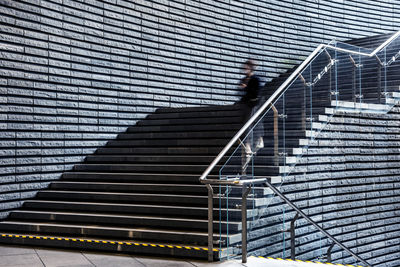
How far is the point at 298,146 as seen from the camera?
24.8 ft

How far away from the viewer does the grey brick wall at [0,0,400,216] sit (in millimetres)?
8008

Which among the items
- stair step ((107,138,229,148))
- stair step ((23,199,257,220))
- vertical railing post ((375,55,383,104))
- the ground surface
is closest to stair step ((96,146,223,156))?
stair step ((107,138,229,148))

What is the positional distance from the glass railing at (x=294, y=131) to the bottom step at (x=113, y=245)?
32cm

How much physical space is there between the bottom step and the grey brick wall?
1.11 m

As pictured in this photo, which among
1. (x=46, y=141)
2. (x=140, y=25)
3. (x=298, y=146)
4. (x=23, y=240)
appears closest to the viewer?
(x=23, y=240)

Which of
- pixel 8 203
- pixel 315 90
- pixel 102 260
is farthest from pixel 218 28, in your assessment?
pixel 102 260

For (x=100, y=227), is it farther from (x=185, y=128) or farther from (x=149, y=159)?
(x=185, y=128)

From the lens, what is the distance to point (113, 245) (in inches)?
248

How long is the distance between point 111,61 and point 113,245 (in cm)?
410

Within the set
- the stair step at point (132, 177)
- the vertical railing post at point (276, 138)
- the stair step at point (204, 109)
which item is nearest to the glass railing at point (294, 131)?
the vertical railing post at point (276, 138)

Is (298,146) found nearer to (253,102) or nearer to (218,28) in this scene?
(253,102)

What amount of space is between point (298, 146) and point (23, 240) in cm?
369

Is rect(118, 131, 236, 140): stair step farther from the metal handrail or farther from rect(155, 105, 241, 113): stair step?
→ the metal handrail

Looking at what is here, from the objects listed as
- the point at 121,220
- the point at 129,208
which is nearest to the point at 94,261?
the point at 121,220
